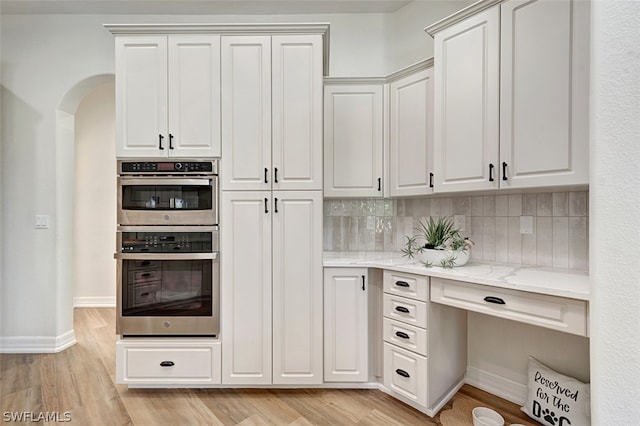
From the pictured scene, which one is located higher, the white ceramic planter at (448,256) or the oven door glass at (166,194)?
the oven door glass at (166,194)

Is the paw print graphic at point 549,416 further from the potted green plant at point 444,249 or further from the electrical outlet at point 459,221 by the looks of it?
the electrical outlet at point 459,221

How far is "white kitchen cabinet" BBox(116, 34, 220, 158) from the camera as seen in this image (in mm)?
2113

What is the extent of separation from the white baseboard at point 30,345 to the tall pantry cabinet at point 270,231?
1883mm

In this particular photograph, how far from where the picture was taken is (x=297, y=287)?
212cm

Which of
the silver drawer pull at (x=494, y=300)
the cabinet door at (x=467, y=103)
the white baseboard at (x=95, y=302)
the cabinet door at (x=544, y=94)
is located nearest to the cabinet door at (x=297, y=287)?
the cabinet door at (x=467, y=103)

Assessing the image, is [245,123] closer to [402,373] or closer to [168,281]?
[168,281]

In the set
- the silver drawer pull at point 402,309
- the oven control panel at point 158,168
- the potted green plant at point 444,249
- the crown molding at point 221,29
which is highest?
the crown molding at point 221,29

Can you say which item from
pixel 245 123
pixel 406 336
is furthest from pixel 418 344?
pixel 245 123

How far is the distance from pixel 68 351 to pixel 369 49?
3.87 metres

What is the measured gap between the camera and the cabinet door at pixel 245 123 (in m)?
2.12

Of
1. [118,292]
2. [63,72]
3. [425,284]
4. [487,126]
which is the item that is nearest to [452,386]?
[425,284]

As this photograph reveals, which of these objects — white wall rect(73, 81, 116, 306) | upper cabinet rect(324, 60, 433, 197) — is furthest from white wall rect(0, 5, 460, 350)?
white wall rect(73, 81, 116, 306)

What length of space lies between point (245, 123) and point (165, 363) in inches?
67.9

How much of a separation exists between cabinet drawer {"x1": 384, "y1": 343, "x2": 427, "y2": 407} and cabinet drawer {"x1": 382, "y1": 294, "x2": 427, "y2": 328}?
0.65 feet
